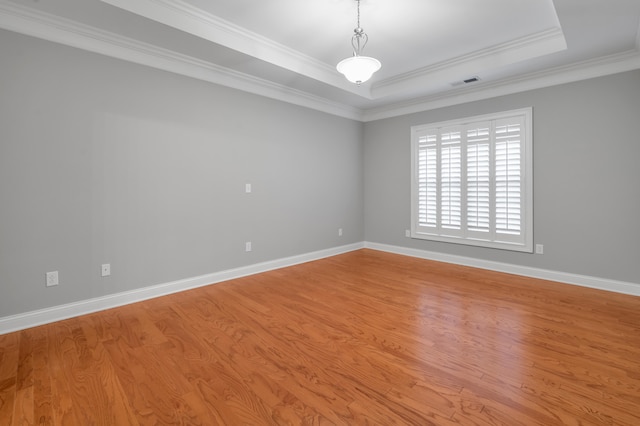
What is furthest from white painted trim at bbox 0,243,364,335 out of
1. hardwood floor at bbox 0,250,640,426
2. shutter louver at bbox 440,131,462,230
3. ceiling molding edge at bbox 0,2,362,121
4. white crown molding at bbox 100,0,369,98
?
white crown molding at bbox 100,0,369,98

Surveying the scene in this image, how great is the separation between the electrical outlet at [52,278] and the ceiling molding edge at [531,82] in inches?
205

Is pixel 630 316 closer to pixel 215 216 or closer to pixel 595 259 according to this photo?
pixel 595 259

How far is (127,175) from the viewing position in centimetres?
319

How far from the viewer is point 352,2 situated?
279cm

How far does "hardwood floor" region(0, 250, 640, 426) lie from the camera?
1650 millimetres

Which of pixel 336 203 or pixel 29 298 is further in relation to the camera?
pixel 336 203

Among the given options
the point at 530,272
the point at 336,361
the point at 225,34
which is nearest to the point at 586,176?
the point at 530,272

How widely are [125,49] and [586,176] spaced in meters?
5.43

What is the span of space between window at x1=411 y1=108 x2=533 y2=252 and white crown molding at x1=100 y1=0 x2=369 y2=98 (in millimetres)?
2048

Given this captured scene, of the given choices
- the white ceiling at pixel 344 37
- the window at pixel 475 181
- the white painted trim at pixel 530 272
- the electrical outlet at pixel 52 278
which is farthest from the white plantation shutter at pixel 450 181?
the electrical outlet at pixel 52 278

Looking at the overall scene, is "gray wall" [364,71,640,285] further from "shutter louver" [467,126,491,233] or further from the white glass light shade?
the white glass light shade

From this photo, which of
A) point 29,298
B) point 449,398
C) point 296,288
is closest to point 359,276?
point 296,288

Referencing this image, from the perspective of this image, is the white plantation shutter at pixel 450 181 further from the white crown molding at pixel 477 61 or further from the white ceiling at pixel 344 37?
the white crown molding at pixel 477 61

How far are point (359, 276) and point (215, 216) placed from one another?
6.81ft
